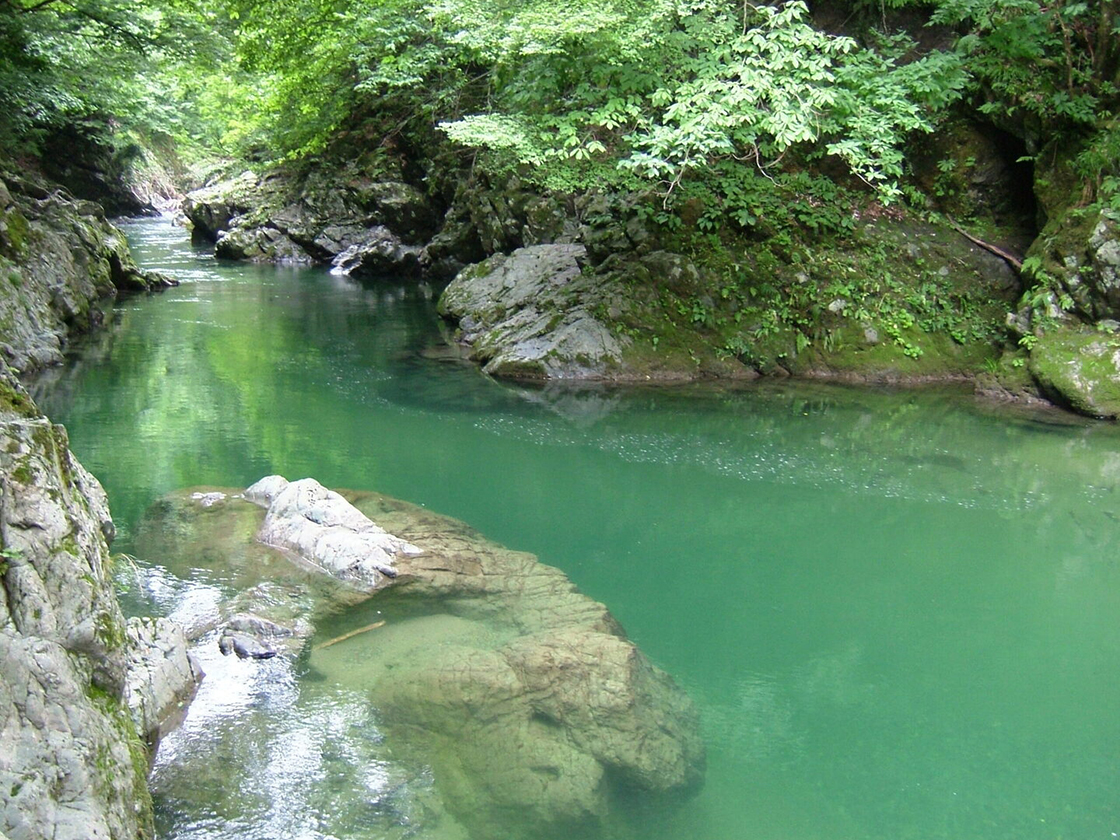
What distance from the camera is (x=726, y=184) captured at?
13.2m

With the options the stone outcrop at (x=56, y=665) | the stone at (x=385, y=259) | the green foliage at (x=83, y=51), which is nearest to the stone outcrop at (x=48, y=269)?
the green foliage at (x=83, y=51)

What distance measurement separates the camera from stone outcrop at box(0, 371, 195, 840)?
281 cm

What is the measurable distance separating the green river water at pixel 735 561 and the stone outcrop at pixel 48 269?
0.55 meters

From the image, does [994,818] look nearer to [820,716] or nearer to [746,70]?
[820,716]

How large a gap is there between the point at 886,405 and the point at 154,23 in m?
13.8

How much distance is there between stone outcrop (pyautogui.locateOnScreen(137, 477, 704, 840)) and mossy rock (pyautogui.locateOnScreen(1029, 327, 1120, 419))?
7.56m

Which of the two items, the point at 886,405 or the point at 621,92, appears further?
the point at 886,405

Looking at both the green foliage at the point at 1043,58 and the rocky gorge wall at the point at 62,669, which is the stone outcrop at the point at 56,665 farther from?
the green foliage at the point at 1043,58

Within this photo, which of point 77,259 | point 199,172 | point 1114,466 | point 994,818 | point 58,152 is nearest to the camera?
point 994,818

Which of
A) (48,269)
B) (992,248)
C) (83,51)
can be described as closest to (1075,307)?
(992,248)

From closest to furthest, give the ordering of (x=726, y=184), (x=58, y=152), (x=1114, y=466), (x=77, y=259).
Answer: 1. (x=1114, y=466)
2. (x=726, y=184)
3. (x=77, y=259)
4. (x=58, y=152)

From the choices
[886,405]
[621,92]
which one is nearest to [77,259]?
[621,92]

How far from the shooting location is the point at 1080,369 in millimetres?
10867

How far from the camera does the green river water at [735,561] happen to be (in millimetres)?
4355
